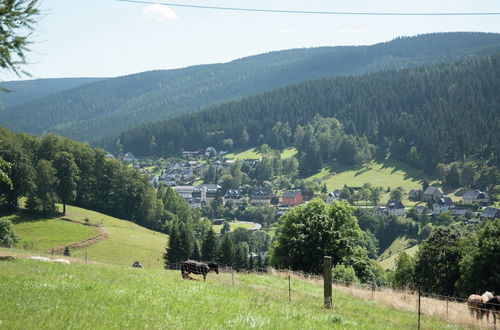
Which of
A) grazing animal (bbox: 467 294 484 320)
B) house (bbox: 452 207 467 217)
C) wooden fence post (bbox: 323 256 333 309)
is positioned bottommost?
house (bbox: 452 207 467 217)

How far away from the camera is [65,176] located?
339 feet

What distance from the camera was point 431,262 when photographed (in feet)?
202

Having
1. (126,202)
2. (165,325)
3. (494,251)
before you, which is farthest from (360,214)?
(165,325)

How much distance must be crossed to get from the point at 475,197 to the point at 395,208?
94.8ft

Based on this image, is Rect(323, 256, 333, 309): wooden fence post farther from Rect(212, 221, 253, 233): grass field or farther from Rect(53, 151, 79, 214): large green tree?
Rect(212, 221, 253, 233): grass field

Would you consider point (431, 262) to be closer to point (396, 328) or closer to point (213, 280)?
point (213, 280)

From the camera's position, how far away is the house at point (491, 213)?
526 feet

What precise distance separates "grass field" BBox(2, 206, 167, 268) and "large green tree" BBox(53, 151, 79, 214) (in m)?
4.19

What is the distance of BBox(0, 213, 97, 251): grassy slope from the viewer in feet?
261

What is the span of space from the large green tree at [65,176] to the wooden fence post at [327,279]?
88093 millimetres

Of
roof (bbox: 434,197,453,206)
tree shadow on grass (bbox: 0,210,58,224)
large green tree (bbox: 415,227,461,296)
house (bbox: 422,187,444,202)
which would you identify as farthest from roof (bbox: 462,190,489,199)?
tree shadow on grass (bbox: 0,210,58,224)

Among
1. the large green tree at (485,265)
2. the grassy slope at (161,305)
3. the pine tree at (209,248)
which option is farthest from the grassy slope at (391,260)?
the grassy slope at (161,305)

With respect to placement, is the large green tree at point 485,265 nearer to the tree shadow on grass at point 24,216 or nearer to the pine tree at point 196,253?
the pine tree at point 196,253

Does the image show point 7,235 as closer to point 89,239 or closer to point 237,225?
point 89,239
